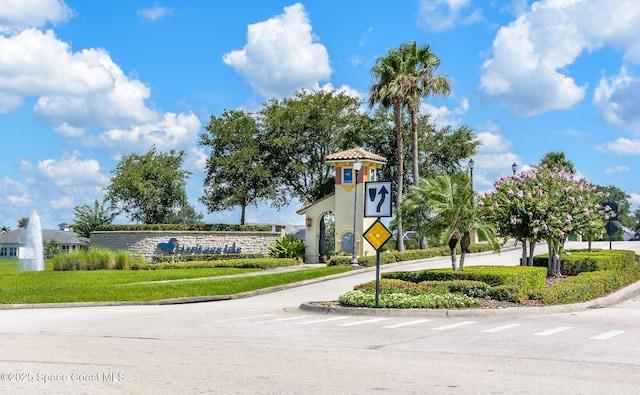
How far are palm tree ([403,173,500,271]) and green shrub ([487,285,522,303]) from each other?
4.14 m

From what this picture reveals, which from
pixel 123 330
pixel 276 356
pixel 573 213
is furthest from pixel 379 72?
pixel 276 356

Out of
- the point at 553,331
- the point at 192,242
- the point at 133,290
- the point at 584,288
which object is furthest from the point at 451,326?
the point at 192,242

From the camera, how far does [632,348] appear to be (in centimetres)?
1091

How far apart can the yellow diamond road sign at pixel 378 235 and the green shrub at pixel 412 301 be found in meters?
1.40

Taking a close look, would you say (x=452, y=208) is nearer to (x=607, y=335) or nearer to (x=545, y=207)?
Result: (x=545, y=207)

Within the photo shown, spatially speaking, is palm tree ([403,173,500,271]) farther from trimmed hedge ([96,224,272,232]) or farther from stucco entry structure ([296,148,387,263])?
trimmed hedge ([96,224,272,232])

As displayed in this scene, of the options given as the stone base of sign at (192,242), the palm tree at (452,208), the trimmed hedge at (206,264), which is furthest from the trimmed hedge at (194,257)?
the palm tree at (452,208)

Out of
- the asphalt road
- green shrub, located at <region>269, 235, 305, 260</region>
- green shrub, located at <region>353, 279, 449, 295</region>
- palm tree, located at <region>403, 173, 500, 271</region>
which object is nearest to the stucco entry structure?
green shrub, located at <region>269, 235, 305, 260</region>

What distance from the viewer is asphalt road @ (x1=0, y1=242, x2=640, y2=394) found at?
313 inches

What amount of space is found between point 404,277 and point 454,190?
11.3ft

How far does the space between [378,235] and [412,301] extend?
1856 mm

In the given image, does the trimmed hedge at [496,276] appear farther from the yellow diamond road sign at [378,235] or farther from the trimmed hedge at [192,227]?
the trimmed hedge at [192,227]

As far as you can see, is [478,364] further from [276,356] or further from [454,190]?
[454,190]

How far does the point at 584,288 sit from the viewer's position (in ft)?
66.5
